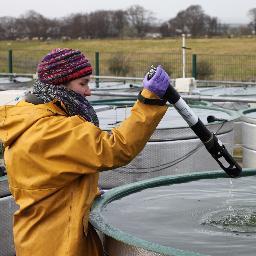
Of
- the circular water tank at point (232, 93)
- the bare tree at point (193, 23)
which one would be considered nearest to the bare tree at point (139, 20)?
the bare tree at point (193, 23)

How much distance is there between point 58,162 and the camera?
108 inches

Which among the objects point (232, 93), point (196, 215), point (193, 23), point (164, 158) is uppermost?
point (193, 23)

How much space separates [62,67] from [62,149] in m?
0.44

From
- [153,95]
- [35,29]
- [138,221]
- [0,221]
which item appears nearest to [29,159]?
Result: [153,95]

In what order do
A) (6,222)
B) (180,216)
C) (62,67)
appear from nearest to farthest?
(62,67) → (180,216) → (6,222)

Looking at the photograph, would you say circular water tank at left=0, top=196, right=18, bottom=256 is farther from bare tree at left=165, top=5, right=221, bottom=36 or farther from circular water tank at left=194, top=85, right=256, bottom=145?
bare tree at left=165, top=5, right=221, bottom=36

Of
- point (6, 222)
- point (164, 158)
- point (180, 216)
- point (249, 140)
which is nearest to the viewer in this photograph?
point (180, 216)

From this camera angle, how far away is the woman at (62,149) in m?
2.71

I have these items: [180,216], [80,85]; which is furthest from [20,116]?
[180,216]

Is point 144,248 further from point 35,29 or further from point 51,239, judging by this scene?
point 35,29

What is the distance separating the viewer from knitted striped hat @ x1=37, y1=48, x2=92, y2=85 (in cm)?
291

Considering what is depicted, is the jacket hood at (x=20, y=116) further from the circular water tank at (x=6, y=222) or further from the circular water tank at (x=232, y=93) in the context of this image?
the circular water tank at (x=232, y=93)

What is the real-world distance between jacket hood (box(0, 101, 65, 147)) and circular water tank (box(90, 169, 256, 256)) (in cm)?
57

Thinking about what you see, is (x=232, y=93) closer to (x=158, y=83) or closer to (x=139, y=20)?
(x=158, y=83)
